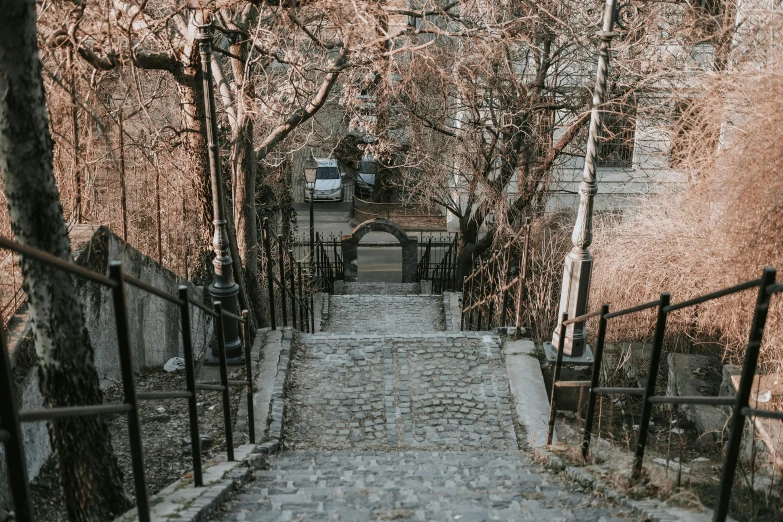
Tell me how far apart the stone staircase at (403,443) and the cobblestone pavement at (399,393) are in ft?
0.04

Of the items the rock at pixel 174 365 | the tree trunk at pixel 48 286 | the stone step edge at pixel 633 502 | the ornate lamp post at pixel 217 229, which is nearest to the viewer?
the tree trunk at pixel 48 286

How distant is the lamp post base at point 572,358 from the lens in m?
7.36

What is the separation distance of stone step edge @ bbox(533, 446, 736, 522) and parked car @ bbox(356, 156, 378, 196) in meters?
23.8

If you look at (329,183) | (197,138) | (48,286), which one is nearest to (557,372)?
(48,286)

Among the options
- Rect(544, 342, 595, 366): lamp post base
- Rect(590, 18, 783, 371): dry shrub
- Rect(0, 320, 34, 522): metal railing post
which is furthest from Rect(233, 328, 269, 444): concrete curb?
Rect(590, 18, 783, 371): dry shrub

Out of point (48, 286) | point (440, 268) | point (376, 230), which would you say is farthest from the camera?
point (440, 268)

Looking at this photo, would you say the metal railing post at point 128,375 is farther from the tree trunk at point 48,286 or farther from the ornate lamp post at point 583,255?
the ornate lamp post at point 583,255

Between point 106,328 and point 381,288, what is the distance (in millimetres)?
13094

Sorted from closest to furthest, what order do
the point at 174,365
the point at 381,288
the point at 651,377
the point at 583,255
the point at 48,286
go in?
the point at 48,286 → the point at 651,377 → the point at 583,255 → the point at 174,365 → the point at 381,288

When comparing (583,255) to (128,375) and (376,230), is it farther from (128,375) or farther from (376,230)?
(376,230)

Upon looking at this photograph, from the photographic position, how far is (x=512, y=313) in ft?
41.9

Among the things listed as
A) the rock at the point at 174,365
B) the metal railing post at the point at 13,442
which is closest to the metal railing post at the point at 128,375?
the metal railing post at the point at 13,442

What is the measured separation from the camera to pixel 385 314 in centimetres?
1477

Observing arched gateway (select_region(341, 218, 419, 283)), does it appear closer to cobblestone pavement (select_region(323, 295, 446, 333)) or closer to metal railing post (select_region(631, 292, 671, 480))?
cobblestone pavement (select_region(323, 295, 446, 333))
